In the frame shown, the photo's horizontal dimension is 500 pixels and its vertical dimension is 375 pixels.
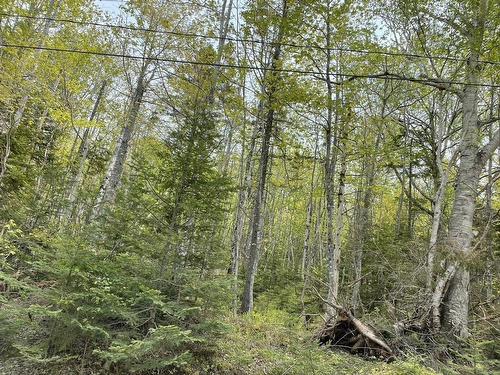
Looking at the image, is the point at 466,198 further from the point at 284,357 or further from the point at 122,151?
the point at 122,151

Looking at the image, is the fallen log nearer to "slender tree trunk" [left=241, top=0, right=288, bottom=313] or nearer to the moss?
the moss

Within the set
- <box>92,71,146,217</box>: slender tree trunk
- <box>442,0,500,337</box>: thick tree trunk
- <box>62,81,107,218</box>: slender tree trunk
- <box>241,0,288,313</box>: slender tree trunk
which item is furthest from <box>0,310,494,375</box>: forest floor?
<box>92,71,146,217</box>: slender tree trunk

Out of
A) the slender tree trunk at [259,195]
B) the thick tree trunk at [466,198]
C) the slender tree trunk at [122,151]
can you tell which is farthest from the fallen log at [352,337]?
the slender tree trunk at [122,151]

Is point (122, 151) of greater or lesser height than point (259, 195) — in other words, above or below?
above

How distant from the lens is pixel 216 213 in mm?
5816

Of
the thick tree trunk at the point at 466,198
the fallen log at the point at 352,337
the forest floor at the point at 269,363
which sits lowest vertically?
the forest floor at the point at 269,363

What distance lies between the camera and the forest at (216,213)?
15.5 feet

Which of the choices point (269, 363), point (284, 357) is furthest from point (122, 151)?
point (284, 357)

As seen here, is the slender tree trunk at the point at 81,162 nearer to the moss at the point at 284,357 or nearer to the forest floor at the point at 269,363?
the forest floor at the point at 269,363

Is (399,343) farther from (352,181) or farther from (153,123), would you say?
(153,123)

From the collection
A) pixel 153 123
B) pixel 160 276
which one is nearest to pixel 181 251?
pixel 160 276

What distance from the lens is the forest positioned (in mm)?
4715

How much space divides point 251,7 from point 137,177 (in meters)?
6.15

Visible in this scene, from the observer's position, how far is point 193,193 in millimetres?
5777
